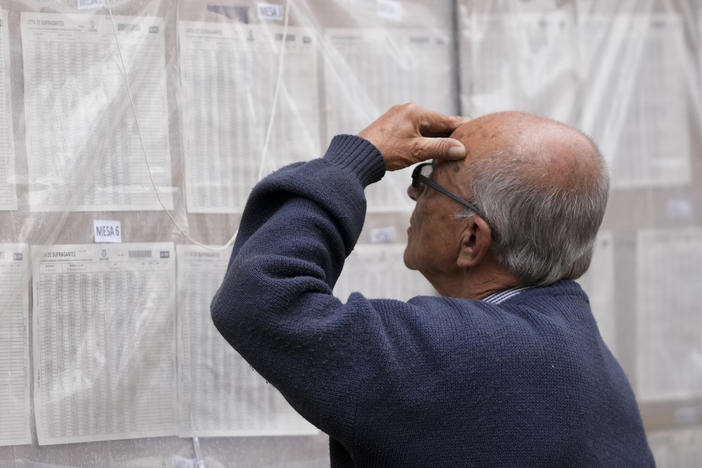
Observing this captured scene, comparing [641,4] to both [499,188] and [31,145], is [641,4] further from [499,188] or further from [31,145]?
[31,145]

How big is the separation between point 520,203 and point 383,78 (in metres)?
0.71

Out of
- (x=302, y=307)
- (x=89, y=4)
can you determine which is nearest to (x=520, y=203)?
(x=302, y=307)

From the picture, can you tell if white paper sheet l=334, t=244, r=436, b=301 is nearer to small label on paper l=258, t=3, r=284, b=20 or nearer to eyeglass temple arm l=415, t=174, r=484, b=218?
eyeglass temple arm l=415, t=174, r=484, b=218

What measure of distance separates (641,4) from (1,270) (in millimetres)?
1680

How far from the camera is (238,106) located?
182cm

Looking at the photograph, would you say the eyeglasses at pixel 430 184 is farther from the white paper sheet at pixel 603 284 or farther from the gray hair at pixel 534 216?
the white paper sheet at pixel 603 284

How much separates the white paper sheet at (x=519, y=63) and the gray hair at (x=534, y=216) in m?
0.67

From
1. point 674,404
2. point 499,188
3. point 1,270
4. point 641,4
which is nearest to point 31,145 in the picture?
point 1,270

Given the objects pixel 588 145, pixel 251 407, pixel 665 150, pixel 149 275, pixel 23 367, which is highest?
pixel 588 145

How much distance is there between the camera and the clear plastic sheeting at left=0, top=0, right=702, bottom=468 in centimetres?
164

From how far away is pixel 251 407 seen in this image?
71.5 inches

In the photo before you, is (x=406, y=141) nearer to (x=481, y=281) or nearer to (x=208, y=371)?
(x=481, y=281)

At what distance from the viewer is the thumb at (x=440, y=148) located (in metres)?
1.45

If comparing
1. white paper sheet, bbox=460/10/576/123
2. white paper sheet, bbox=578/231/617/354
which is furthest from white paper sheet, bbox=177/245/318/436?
white paper sheet, bbox=578/231/617/354
